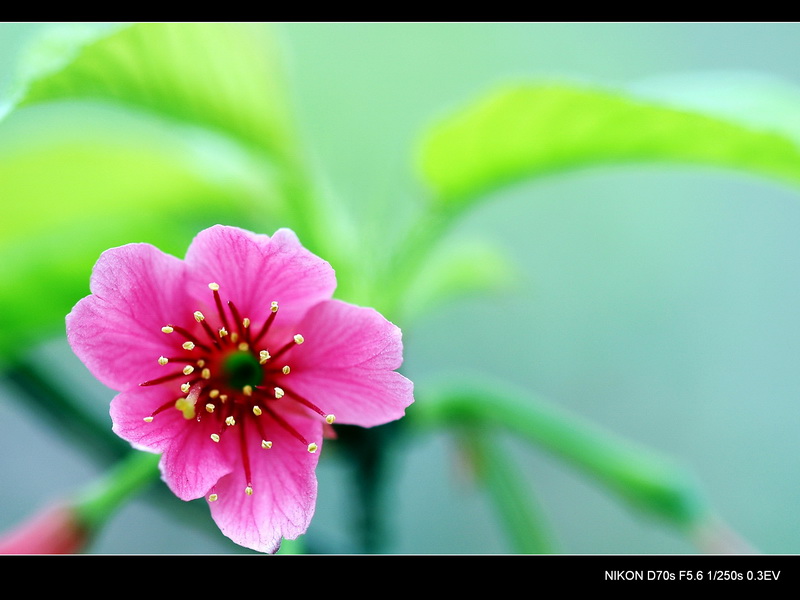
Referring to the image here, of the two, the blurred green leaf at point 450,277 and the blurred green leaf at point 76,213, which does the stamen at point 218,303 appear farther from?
the blurred green leaf at point 450,277

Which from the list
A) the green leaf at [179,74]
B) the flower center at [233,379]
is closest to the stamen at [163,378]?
the flower center at [233,379]

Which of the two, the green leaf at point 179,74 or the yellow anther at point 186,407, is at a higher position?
the green leaf at point 179,74

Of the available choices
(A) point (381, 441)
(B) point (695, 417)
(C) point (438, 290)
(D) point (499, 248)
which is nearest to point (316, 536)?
(A) point (381, 441)

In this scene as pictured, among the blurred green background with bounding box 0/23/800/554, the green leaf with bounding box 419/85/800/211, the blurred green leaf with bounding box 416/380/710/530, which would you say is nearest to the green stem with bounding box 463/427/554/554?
the blurred green leaf with bounding box 416/380/710/530

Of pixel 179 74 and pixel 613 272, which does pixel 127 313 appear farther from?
pixel 613 272

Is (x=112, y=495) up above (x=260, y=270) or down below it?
below

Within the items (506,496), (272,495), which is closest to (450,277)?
(506,496)

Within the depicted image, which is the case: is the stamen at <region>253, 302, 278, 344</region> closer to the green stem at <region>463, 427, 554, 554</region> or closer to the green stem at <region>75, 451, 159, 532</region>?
the green stem at <region>75, 451, 159, 532</region>

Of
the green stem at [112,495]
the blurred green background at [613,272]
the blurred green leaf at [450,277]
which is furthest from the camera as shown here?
the blurred green background at [613,272]
